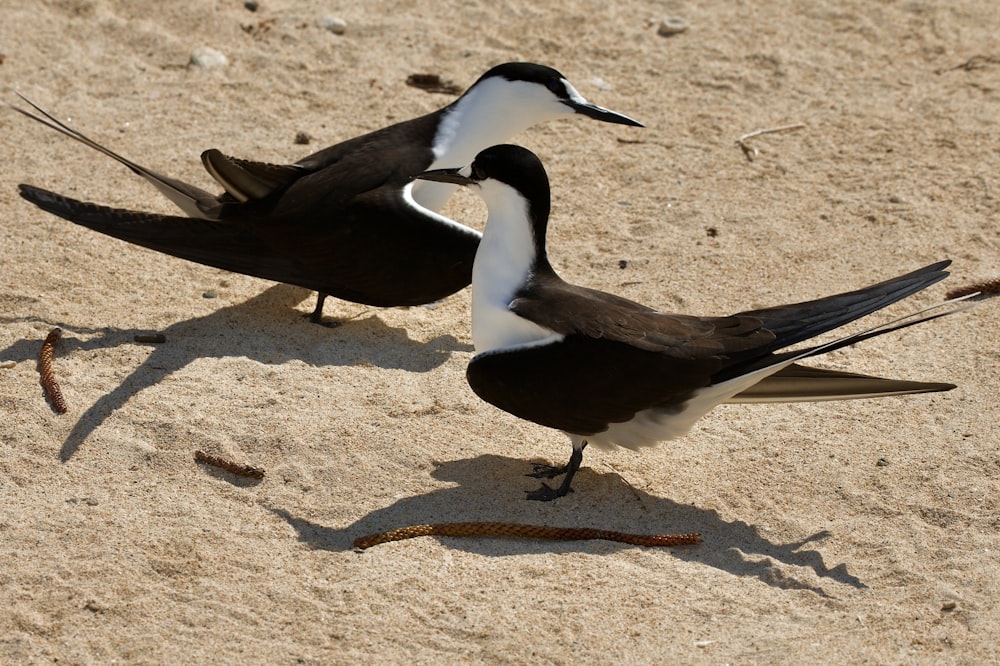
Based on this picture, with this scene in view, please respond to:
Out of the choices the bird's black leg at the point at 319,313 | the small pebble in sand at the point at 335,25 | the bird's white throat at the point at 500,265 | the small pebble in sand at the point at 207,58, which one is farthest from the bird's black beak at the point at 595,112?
the small pebble in sand at the point at 207,58

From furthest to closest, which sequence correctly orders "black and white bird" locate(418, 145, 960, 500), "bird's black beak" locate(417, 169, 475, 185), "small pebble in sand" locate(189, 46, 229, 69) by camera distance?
"small pebble in sand" locate(189, 46, 229, 69) → "bird's black beak" locate(417, 169, 475, 185) → "black and white bird" locate(418, 145, 960, 500)

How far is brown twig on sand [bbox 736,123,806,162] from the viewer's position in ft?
21.5

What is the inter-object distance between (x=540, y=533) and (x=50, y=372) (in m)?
1.96

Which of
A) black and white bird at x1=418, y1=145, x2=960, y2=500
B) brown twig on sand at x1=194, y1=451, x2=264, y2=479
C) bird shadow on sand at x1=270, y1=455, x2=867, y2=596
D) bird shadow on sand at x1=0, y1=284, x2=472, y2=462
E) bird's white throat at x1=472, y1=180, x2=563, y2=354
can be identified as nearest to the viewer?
bird shadow on sand at x1=270, y1=455, x2=867, y2=596

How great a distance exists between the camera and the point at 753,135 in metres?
6.69

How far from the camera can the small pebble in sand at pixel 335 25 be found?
7.38 meters

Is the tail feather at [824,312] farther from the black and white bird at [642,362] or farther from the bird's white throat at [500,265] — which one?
the bird's white throat at [500,265]

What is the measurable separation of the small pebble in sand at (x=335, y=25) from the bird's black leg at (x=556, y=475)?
3827mm

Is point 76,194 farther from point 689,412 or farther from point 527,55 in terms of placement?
point 689,412

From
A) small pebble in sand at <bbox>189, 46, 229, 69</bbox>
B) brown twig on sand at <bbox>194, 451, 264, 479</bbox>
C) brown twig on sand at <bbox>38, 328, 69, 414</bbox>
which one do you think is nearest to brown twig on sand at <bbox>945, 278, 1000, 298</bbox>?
brown twig on sand at <bbox>194, 451, 264, 479</bbox>

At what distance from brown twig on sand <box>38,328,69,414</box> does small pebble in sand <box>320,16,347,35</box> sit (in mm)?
3089

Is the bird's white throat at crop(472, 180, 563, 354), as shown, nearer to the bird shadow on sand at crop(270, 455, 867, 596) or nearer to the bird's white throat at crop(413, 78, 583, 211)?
the bird shadow on sand at crop(270, 455, 867, 596)

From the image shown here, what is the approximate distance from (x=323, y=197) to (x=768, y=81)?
3.07 metres

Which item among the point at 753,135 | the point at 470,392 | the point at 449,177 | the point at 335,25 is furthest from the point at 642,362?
the point at 335,25
